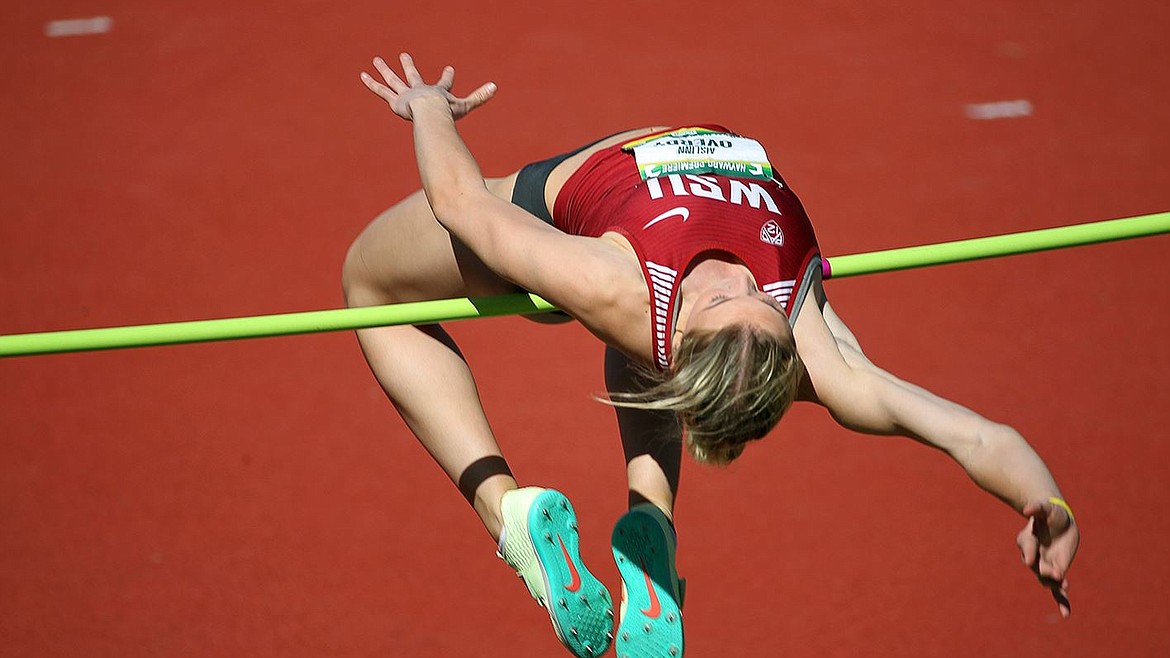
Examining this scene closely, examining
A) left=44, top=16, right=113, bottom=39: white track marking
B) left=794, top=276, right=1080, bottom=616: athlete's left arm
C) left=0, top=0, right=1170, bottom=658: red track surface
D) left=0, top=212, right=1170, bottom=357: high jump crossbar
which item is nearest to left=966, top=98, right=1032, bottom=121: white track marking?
left=0, top=0, right=1170, bottom=658: red track surface

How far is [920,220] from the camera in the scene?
5.39m

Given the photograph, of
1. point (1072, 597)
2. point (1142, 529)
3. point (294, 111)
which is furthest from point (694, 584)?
point (294, 111)

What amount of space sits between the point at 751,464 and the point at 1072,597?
1108 millimetres

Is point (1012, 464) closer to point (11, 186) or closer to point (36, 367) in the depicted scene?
point (36, 367)

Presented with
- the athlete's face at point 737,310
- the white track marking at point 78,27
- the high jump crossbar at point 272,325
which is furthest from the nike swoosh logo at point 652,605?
the white track marking at point 78,27

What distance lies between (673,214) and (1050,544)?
81 cm

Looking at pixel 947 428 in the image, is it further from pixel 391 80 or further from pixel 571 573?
pixel 391 80

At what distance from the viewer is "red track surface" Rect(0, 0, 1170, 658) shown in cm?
402

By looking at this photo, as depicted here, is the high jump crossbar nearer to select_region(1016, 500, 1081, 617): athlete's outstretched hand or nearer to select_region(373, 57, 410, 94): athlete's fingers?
select_region(373, 57, 410, 94): athlete's fingers

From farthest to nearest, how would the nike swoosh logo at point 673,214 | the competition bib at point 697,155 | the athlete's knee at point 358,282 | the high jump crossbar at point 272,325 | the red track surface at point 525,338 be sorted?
the red track surface at point 525,338
the athlete's knee at point 358,282
the high jump crossbar at point 272,325
the competition bib at point 697,155
the nike swoosh logo at point 673,214

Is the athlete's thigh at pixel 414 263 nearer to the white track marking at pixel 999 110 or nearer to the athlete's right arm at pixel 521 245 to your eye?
the athlete's right arm at pixel 521 245

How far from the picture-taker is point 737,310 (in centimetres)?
203

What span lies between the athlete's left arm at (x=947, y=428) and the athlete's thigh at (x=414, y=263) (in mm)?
685

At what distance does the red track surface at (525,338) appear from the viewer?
4.02m
